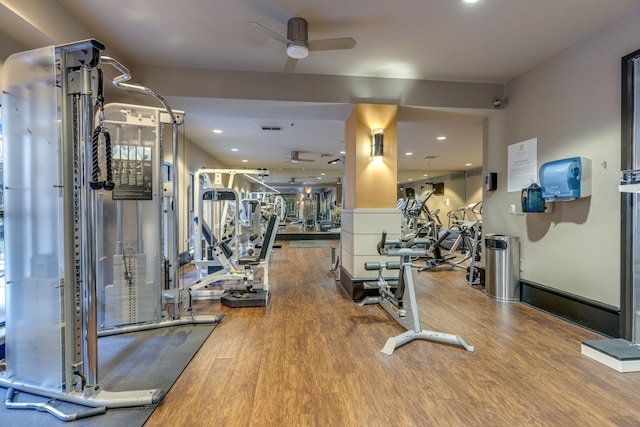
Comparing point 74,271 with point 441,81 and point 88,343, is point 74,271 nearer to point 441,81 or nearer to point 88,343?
point 88,343

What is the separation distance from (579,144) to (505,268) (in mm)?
1630

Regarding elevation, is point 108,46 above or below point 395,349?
above

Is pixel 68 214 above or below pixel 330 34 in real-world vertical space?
below

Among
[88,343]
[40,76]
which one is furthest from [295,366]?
[40,76]

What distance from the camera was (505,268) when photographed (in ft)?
12.3

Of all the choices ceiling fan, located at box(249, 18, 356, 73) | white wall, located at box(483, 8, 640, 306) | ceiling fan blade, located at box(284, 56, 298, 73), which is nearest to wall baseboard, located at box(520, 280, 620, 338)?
white wall, located at box(483, 8, 640, 306)

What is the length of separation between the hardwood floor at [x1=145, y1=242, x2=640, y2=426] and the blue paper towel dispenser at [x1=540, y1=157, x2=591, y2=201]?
4.33ft

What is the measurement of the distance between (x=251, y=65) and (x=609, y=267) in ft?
14.0

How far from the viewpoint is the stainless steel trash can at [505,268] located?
3709mm

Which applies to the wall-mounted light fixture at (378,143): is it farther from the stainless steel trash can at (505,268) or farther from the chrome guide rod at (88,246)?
the chrome guide rod at (88,246)

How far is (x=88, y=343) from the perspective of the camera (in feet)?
5.61

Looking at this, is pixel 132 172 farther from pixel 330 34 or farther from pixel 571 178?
pixel 571 178

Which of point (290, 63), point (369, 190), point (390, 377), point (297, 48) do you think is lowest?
point (390, 377)

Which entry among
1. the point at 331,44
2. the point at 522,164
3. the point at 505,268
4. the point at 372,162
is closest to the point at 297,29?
the point at 331,44
